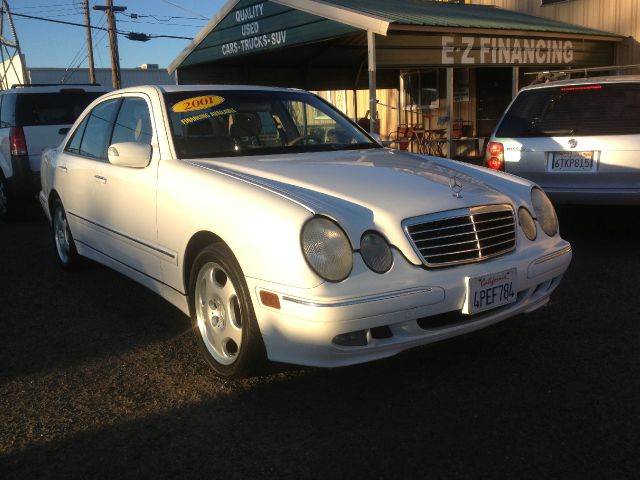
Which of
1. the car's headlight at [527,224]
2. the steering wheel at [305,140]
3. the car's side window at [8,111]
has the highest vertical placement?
the car's side window at [8,111]

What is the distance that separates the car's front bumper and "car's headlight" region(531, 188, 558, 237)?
0.66 m

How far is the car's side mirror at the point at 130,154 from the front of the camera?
3.73 m

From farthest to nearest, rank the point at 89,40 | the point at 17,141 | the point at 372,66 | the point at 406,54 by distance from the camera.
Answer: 1. the point at 89,40
2. the point at 406,54
3. the point at 372,66
4. the point at 17,141

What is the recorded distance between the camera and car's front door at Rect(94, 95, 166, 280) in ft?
12.3

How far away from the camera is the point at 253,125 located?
13.8 ft

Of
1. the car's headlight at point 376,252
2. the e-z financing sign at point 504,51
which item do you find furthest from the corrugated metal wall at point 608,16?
the car's headlight at point 376,252

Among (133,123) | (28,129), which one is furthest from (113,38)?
(133,123)

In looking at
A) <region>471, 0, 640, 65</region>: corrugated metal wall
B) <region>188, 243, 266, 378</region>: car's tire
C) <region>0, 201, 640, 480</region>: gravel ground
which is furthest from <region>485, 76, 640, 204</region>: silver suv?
<region>471, 0, 640, 65</region>: corrugated metal wall

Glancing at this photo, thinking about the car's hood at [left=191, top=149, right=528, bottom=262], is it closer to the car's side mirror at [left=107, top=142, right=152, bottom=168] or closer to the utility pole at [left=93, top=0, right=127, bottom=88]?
the car's side mirror at [left=107, top=142, right=152, bottom=168]

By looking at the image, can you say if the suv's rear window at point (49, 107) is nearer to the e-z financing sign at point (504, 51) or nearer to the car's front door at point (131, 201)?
the car's front door at point (131, 201)

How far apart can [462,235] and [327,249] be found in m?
0.72

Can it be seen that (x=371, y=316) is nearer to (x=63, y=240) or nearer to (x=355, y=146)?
(x=355, y=146)

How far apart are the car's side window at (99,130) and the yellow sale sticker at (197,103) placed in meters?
0.84

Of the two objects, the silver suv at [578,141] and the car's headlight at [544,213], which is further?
the silver suv at [578,141]
